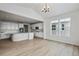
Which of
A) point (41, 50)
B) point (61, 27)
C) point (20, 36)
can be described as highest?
point (61, 27)

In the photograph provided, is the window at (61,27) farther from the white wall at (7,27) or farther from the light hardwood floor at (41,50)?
the white wall at (7,27)

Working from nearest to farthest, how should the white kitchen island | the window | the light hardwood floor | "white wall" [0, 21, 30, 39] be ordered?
the light hardwood floor < "white wall" [0, 21, 30, 39] < the window < the white kitchen island

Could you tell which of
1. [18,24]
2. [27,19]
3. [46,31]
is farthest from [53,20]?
[18,24]

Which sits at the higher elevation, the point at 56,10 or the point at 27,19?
the point at 56,10

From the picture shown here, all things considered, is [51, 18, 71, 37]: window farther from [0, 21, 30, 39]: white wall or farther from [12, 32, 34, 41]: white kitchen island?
[12, 32, 34, 41]: white kitchen island

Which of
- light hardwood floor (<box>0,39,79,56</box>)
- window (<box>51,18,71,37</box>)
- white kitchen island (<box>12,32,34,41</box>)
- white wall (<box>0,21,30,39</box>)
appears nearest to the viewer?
light hardwood floor (<box>0,39,79,56</box>)

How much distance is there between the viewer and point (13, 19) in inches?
127

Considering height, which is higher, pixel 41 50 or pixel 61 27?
pixel 61 27

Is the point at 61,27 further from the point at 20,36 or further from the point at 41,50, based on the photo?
the point at 20,36

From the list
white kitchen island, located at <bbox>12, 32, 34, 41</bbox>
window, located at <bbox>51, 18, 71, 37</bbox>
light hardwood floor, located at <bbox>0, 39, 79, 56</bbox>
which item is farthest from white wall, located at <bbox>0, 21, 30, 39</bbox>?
window, located at <bbox>51, 18, 71, 37</bbox>

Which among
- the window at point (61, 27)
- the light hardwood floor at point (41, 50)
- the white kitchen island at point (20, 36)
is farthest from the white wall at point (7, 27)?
the window at point (61, 27)

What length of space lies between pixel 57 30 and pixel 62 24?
0.39m

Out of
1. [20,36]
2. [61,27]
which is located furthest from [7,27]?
[61,27]

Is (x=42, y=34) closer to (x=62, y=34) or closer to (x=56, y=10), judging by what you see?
(x=62, y=34)
